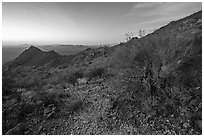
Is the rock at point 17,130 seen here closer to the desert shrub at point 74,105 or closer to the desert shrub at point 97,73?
the desert shrub at point 74,105

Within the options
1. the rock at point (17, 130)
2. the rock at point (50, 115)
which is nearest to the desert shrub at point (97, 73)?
the rock at point (50, 115)

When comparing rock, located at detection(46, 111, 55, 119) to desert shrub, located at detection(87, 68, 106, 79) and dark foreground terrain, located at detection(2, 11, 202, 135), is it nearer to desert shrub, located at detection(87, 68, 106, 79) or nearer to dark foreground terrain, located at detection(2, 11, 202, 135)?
dark foreground terrain, located at detection(2, 11, 202, 135)

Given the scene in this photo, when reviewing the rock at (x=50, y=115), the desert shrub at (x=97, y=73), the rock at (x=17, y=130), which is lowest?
the rock at (x=17, y=130)

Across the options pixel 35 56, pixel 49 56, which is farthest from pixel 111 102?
pixel 35 56

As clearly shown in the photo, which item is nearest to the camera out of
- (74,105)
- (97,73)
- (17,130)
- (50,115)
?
(17,130)

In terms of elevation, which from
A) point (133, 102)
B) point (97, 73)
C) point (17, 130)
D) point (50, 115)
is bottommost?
point (17, 130)

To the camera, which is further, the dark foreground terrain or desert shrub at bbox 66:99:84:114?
desert shrub at bbox 66:99:84:114

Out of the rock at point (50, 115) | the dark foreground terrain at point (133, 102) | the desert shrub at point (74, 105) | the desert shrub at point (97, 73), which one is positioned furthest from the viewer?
the desert shrub at point (97, 73)

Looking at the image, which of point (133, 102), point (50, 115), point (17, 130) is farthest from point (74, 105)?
point (133, 102)

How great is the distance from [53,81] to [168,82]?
9302mm

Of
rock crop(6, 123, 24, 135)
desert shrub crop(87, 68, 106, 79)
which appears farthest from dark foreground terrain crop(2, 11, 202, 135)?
desert shrub crop(87, 68, 106, 79)

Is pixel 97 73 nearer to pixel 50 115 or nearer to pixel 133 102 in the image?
pixel 133 102

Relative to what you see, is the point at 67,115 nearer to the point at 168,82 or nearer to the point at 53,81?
the point at 168,82

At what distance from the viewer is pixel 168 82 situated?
8883mm
